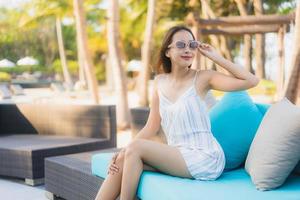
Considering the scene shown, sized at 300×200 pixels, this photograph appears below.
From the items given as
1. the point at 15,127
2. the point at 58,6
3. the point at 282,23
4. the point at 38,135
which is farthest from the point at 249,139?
the point at 58,6

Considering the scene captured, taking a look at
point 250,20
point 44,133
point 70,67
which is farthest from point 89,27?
point 44,133

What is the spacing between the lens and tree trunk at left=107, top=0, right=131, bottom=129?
27.4 ft

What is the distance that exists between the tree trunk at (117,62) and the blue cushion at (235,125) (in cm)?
569

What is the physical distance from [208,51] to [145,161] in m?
0.74

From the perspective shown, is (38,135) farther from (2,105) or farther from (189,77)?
(189,77)

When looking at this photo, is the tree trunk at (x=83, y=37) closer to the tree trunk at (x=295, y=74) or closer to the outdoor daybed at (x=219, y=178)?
the tree trunk at (x=295, y=74)

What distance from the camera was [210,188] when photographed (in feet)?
7.52

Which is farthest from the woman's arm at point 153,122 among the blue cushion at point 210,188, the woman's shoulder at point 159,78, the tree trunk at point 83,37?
the tree trunk at point 83,37

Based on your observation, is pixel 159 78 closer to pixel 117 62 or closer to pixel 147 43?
pixel 117 62

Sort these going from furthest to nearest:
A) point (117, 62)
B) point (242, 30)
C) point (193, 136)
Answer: point (242, 30) → point (117, 62) → point (193, 136)

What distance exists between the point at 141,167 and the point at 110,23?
6.22 meters

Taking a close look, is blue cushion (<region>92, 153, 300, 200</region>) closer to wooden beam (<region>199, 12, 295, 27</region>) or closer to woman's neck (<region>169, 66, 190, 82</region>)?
woman's neck (<region>169, 66, 190, 82</region>)

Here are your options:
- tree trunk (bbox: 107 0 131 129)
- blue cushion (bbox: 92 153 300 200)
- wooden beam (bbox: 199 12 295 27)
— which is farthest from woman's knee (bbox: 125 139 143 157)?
wooden beam (bbox: 199 12 295 27)

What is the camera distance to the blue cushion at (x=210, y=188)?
217 cm
